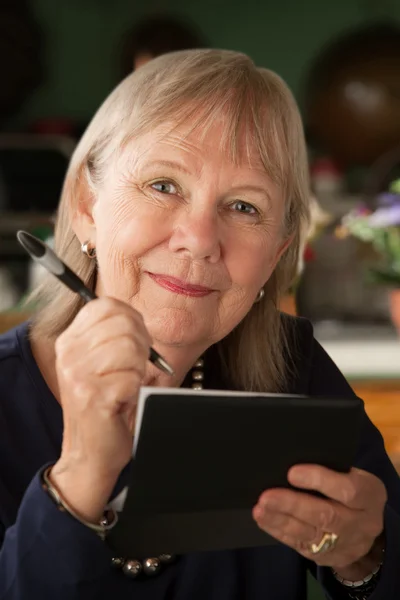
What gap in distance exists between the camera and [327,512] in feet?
2.79

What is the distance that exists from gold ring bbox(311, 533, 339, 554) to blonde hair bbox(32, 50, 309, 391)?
1.32 feet

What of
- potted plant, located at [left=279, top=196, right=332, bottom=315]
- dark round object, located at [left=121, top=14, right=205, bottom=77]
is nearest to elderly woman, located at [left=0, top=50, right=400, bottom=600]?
potted plant, located at [left=279, top=196, right=332, bottom=315]

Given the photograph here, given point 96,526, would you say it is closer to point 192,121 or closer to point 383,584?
point 383,584

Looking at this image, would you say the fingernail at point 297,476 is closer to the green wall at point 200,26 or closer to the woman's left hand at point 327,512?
the woman's left hand at point 327,512

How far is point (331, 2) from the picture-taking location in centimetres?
388

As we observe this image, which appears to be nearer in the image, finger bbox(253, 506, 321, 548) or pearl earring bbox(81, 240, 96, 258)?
finger bbox(253, 506, 321, 548)

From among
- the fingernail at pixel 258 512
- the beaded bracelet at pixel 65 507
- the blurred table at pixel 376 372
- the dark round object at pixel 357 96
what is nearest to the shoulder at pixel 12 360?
the beaded bracelet at pixel 65 507

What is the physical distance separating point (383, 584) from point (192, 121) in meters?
0.53

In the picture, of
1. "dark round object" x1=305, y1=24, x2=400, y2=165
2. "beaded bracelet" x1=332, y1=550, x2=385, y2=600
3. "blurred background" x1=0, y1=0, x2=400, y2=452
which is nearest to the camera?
"beaded bracelet" x1=332, y1=550, x2=385, y2=600

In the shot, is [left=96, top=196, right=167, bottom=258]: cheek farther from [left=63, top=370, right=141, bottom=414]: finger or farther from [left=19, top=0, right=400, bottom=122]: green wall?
[left=19, top=0, right=400, bottom=122]: green wall

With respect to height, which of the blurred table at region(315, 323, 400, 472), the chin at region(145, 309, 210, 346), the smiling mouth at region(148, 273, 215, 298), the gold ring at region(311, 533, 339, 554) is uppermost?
the smiling mouth at region(148, 273, 215, 298)

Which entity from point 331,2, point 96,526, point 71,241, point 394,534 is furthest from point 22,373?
point 331,2

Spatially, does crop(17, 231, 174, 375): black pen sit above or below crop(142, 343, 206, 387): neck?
A: above

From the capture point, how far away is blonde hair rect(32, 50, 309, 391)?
1020 millimetres
